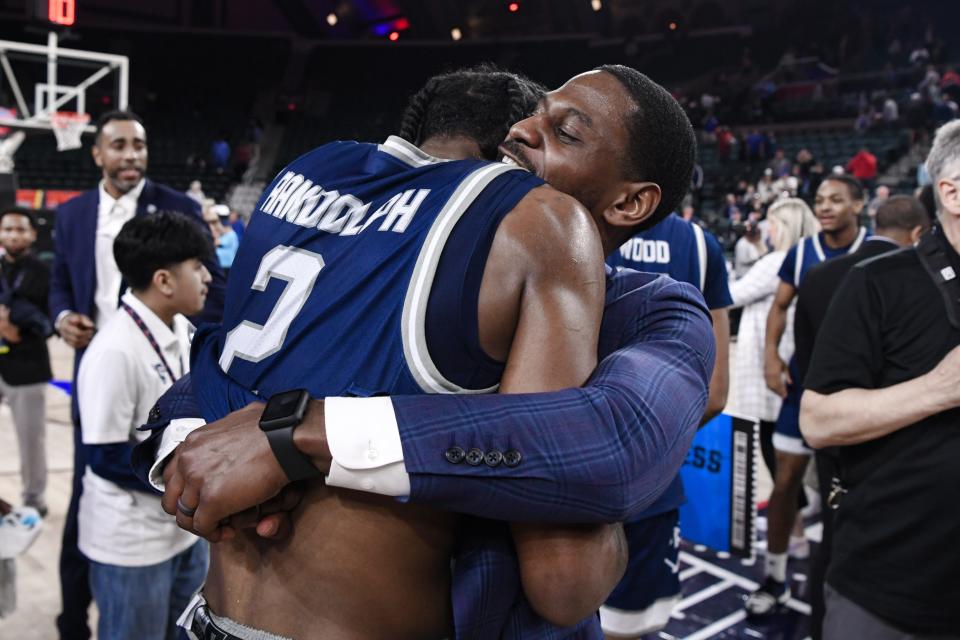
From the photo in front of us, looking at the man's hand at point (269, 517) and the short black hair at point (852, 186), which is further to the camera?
the short black hair at point (852, 186)

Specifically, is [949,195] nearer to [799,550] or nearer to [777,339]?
[777,339]

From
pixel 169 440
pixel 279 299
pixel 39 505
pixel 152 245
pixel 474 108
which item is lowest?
pixel 39 505

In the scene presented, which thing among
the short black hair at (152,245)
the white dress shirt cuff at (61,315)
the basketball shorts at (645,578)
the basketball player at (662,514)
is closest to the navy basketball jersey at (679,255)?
the basketball player at (662,514)

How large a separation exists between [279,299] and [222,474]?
0.27 meters

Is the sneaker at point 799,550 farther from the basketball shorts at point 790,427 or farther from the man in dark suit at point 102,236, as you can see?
the man in dark suit at point 102,236

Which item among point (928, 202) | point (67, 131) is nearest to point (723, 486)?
point (928, 202)

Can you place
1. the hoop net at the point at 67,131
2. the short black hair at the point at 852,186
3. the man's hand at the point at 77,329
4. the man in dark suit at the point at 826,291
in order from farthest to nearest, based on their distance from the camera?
the hoop net at the point at 67,131, the short black hair at the point at 852,186, the man's hand at the point at 77,329, the man in dark suit at the point at 826,291

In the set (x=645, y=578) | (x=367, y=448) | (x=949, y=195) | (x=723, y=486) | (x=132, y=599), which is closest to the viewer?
(x=367, y=448)

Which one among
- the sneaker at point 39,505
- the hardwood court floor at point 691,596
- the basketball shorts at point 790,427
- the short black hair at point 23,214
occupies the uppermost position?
the short black hair at point 23,214

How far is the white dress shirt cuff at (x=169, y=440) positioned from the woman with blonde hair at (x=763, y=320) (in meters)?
3.39

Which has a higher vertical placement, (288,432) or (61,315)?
(288,432)

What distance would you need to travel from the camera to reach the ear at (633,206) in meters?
1.33

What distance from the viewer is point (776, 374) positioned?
404 centimetres

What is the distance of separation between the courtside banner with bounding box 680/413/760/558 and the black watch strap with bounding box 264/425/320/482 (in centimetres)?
255
